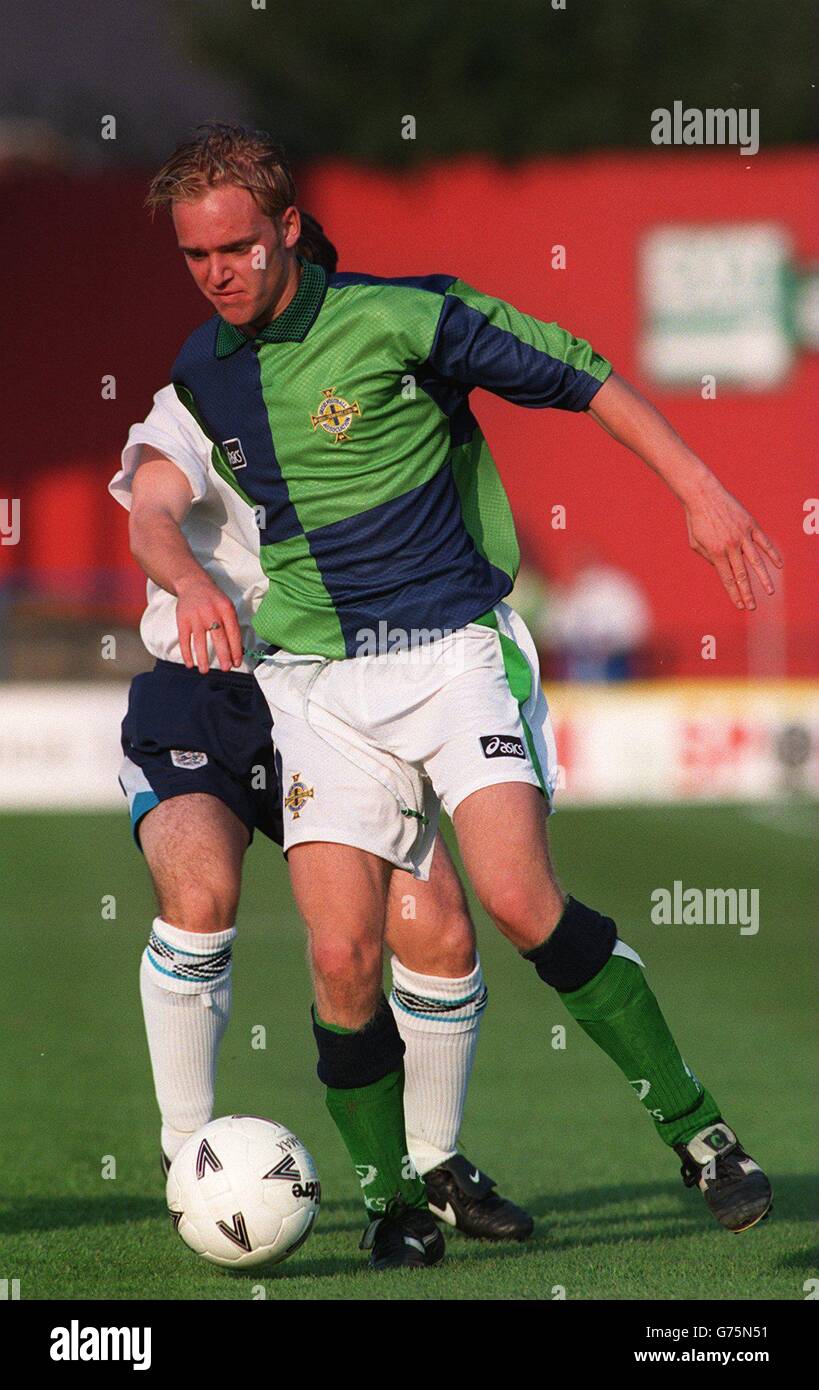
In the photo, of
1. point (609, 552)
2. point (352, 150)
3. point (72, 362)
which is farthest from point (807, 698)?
point (352, 150)

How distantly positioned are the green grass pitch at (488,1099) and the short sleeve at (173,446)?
64.5 inches

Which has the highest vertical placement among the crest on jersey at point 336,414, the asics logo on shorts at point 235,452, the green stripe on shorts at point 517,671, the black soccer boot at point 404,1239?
the crest on jersey at point 336,414

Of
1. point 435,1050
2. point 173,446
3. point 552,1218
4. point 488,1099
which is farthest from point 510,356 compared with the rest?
point 488,1099

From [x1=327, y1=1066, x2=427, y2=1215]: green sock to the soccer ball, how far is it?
4.3 inches

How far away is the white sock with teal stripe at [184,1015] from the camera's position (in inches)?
178

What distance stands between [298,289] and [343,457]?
346mm

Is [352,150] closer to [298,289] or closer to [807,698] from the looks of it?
[807,698]

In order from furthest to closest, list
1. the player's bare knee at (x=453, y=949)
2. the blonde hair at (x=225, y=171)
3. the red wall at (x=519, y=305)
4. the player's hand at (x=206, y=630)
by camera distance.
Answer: the red wall at (x=519, y=305), the player's bare knee at (x=453, y=949), the blonde hair at (x=225, y=171), the player's hand at (x=206, y=630)

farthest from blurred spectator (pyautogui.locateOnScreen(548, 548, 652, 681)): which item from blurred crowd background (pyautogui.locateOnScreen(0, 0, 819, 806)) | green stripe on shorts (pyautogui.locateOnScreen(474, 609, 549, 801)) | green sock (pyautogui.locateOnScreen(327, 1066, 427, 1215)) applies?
green sock (pyautogui.locateOnScreen(327, 1066, 427, 1215))

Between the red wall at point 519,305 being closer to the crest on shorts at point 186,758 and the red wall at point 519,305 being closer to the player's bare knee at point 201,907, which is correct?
the crest on shorts at point 186,758

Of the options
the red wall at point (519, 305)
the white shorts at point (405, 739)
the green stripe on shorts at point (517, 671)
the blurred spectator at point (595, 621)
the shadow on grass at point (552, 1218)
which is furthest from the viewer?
the red wall at point (519, 305)

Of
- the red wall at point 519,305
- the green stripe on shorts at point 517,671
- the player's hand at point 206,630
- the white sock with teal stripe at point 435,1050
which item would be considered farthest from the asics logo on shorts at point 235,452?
the red wall at point 519,305

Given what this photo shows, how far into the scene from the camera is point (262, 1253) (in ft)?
13.1

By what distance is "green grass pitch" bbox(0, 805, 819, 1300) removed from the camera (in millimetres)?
4090
